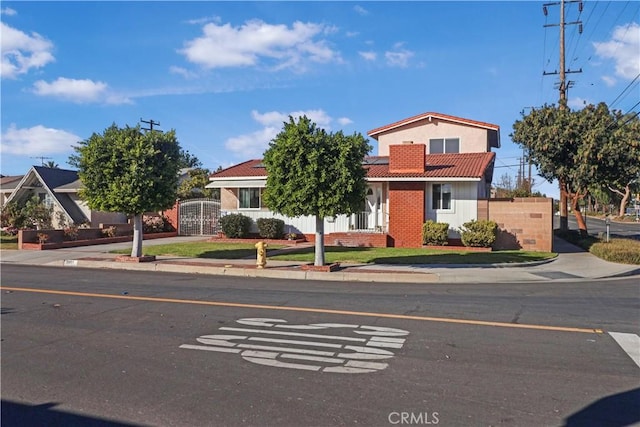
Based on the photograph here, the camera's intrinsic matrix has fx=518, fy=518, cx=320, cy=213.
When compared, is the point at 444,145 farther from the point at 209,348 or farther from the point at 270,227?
the point at 209,348

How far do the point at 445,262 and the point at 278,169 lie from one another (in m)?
6.69

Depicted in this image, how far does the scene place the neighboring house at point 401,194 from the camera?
23281 mm

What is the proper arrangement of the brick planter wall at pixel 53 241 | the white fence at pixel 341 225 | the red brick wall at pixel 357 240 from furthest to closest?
the white fence at pixel 341 225, the red brick wall at pixel 357 240, the brick planter wall at pixel 53 241

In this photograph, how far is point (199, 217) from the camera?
30812 mm

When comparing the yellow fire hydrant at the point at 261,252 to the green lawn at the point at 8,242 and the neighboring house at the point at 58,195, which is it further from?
the neighboring house at the point at 58,195

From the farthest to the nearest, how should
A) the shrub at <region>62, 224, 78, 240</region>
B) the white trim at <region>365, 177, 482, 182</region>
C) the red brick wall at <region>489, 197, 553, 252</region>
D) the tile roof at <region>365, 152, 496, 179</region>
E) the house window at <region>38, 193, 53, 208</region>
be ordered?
the house window at <region>38, 193, 53, 208</region> < the shrub at <region>62, 224, 78, 240</region> < the tile roof at <region>365, 152, 496, 179</region> < the white trim at <region>365, 177, 482, 182</region> < the red brick wall at <region>489, 197, 553, 252</region>

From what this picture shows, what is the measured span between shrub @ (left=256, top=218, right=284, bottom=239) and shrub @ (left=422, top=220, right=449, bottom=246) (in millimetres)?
7219

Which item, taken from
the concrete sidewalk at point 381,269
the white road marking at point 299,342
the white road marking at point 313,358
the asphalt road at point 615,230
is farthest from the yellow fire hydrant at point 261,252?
the asphalt road at point 615,230

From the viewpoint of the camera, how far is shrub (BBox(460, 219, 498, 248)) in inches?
849

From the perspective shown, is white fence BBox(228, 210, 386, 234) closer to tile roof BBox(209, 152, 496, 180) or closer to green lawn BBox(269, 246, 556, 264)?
tile roof BBox(209, 152, 496, 180)

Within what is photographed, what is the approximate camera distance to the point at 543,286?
42.0 ft

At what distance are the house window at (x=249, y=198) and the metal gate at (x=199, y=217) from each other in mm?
3097

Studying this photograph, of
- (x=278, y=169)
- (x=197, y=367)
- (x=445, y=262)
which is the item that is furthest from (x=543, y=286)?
(x=197, y=367)

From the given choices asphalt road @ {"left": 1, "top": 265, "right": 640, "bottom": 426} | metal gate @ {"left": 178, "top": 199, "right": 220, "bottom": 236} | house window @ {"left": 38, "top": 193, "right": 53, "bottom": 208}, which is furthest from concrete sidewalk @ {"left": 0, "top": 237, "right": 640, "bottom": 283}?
house window @ {"left": 38, "top": 193, "right": 53, "bottom": 208}
